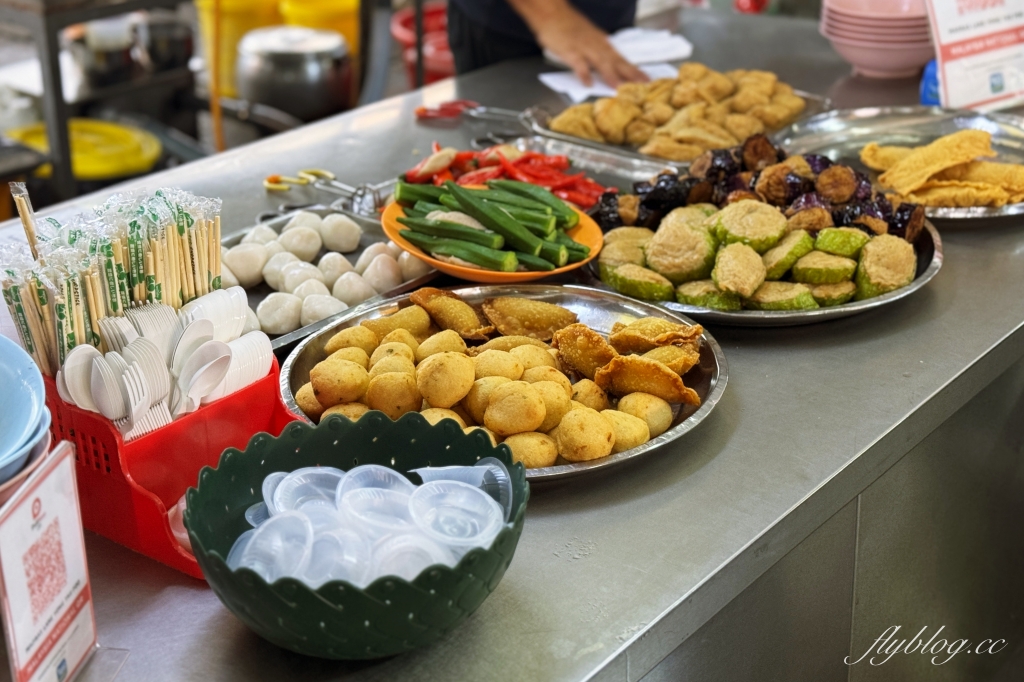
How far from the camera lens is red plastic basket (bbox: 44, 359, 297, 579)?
1.32 metres

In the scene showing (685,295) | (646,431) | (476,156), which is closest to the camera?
(646,431)

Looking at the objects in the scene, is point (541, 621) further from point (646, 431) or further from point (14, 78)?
point (14, 78)

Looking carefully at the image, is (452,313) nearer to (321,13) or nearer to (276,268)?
(276,268)

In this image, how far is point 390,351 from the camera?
1.63 m

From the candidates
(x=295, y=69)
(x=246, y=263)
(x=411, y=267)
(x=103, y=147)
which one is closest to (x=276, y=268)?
(x=246, y=263)

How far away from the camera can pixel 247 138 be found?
588cm

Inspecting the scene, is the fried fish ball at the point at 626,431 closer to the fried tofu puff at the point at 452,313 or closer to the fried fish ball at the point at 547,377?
the fried fish ball at the point at 547,377

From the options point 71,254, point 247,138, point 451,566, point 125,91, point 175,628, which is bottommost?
point 247,138

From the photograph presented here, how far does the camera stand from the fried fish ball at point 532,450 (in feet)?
4.81

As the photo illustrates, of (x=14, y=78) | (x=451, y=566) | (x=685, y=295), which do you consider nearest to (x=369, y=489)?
(x=451, y=566)

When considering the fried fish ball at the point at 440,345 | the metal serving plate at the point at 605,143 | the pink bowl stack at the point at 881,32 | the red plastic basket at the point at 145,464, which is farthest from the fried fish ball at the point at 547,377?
the pink bowl stack at the point at 881,32

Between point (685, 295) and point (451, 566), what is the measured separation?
979 mm

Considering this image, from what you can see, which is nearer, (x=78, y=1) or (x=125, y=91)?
(x=78, y=1)

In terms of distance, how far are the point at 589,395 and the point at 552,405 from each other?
0.38 feet
